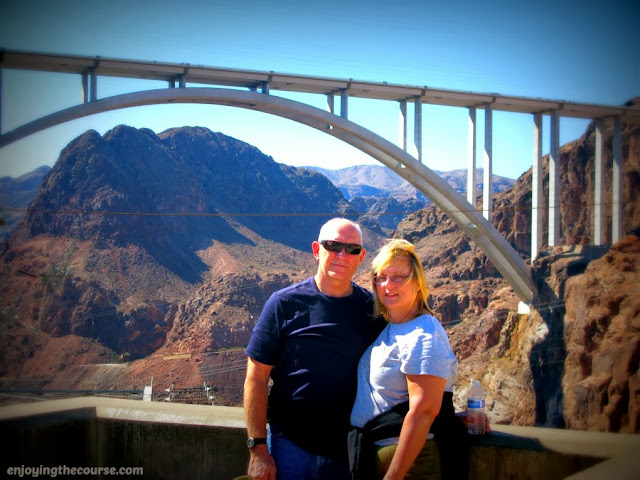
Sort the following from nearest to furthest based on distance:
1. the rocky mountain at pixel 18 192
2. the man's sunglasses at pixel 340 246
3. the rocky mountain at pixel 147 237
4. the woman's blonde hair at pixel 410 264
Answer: the woman's blonde hair at pixel 410 264 → the man's sunglasses at pixel 340 246 → the rocky mountain at pixel 147 237 → the rocky mountain at pixel 18 192

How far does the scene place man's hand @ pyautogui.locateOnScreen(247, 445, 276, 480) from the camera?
2178 mm

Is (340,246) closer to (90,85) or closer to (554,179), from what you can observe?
(90,85)

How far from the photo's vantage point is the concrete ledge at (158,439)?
7.70 ft

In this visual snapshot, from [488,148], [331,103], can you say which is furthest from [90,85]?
[488,148]

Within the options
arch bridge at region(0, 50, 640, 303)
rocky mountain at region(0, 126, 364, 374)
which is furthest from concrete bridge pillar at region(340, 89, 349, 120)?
rocky mountain at region(0, 126, 364, 374)

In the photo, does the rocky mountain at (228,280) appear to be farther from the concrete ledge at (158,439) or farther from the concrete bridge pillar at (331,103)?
the concrete ledge at (158,439)

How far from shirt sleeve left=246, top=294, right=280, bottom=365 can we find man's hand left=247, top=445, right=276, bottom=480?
270 mm

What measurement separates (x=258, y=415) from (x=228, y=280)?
139 ft

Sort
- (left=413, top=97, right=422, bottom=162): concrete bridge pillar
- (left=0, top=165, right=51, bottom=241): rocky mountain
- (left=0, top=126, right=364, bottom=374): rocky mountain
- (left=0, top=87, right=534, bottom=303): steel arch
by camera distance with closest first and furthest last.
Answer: (left=0, top=87, right=534, bottom=303): steel arch → (left=413, top=97, right=422, bottom=162): concrete bridge pillar → (left=0, top=126, right=364, bottom=374): rocky mountain → (left=0, top=165, right=51, bottom=241): rocky mountain

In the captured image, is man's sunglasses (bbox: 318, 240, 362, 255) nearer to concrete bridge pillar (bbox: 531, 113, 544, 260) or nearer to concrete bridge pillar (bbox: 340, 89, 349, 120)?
concrete bridge pillar (bbox: 340, 89, 349, 120)

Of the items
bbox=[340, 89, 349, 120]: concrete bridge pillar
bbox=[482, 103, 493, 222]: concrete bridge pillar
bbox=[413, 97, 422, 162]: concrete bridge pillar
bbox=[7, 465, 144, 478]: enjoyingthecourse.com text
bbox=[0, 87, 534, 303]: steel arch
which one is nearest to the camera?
bbox=[7, 465, 144, 478]: enjoyingthecourse.com text

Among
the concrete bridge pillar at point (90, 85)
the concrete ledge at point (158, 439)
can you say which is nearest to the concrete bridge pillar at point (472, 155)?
the concrete bridge pillar at point (90, 85)

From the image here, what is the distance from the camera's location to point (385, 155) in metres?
14.9

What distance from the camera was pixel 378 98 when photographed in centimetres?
1495
